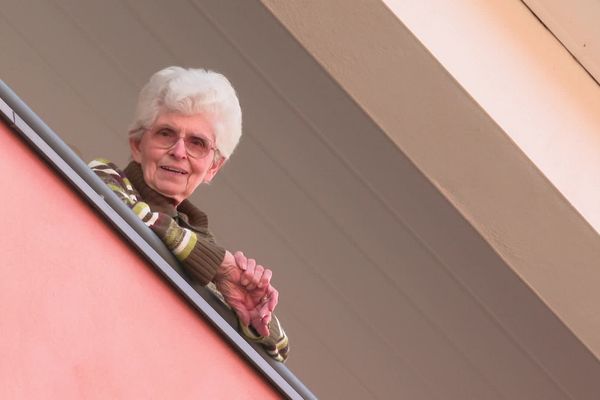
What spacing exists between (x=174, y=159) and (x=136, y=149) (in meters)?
0.12

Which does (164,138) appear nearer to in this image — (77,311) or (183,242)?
(183,242)

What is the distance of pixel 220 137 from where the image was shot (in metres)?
4.06

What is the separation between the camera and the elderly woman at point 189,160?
365cm

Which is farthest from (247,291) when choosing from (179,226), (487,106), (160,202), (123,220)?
(487,106)

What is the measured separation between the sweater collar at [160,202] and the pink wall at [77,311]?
51 cm

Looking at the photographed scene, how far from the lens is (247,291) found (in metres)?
3.66

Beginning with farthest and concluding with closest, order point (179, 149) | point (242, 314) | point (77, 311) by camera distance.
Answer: point (179, 149) < point (242, 314) < point (77, 311)

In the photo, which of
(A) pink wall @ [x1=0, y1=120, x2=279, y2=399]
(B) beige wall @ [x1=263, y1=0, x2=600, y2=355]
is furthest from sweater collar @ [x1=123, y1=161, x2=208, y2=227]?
(B) beige wall @ [x1=263, y1=0, x2=600, y2=355]

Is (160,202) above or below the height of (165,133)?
below

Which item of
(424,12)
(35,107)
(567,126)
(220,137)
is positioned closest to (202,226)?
(220,137)

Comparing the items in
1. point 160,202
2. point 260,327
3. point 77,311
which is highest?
point 160,202

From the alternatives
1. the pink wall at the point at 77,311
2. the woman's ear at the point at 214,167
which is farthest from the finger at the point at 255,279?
the woman's ear at the point at 214,167

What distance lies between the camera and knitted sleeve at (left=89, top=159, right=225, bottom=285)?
349 centimetres

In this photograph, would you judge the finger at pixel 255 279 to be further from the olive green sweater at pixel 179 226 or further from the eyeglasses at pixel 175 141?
the eyeglasses at pixel 175 141
